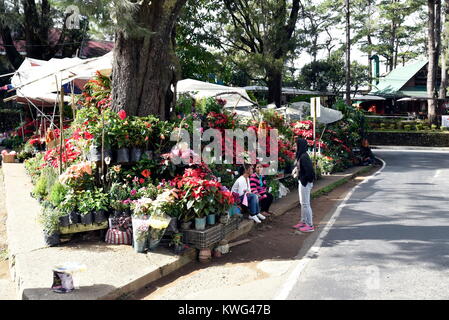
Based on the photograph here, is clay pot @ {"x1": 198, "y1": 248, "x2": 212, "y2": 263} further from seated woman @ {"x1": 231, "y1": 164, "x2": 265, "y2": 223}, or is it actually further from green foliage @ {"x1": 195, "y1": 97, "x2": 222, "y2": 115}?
green foliage @ {"x1": 195, "y1": 97, "x2": 222, "y2": 115}

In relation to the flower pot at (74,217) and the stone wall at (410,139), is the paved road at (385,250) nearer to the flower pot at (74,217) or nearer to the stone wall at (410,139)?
the flower pot at (74,217)

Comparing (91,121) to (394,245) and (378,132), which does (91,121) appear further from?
(378,132)

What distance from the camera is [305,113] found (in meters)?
19.8

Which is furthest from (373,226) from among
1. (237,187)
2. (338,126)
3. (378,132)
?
(378,132)

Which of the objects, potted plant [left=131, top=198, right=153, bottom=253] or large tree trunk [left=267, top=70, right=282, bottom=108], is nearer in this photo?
potted plant [left=131, top=198, right=153, bottom=253]

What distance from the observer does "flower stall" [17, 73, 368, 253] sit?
297 inches

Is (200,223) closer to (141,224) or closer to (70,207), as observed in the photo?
(141,224)

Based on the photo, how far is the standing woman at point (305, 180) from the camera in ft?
30.7

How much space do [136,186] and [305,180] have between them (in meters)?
3.36

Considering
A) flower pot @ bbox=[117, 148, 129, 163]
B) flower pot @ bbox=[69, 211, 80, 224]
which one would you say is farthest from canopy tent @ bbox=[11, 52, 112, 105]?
flower pot @ bbox=[69, 211, 80, 224]

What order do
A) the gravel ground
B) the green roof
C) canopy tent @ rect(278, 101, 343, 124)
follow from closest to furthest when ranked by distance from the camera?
the gravel ground → canopy tent @ rect(278, 101, 343, 124) → the green roof

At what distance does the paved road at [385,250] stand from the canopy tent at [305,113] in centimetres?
500

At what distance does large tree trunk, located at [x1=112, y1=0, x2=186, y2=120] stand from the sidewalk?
2.93 metres

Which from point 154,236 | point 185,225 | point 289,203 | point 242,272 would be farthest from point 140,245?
point 289,203
